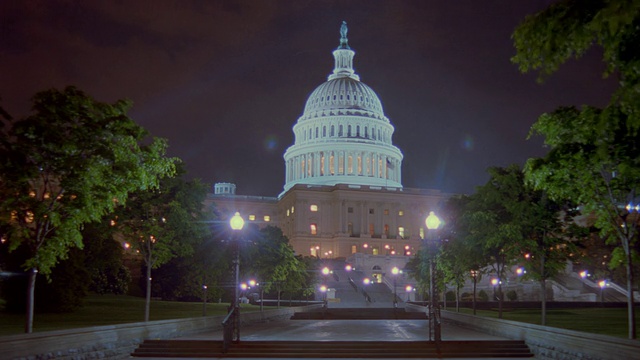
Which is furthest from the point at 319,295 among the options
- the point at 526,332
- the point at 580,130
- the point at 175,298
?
the point at 580,130

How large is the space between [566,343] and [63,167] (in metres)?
17.1

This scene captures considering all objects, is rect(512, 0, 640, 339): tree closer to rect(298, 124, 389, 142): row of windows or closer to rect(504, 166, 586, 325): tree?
rect(504, 166, 586, 325): tree

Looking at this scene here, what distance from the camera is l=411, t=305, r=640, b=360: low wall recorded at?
18141mm

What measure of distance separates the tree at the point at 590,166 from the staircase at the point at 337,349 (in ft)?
20.1

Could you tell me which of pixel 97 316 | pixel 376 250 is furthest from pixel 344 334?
pixel 376 250

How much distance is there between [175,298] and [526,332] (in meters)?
48.0

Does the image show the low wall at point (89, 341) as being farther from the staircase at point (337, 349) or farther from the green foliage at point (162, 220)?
the green foliage at point (162, 220)

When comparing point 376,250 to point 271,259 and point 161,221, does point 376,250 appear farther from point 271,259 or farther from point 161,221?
point 161,221

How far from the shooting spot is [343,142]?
524 feet

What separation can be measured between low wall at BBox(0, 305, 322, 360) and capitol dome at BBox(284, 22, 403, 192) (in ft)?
414

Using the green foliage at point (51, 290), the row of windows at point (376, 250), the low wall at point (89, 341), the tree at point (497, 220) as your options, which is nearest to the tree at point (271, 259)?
the green foliage at point (51, 290)

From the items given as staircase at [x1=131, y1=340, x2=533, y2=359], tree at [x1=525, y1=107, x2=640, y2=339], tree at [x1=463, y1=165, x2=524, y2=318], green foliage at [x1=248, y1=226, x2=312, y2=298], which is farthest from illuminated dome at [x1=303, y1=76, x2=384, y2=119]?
tree at [x1=525, y1=107, x2=640, y2=339]

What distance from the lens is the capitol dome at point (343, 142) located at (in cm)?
15925

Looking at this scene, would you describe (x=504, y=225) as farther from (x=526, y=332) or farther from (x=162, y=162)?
(x=162, y=162)
